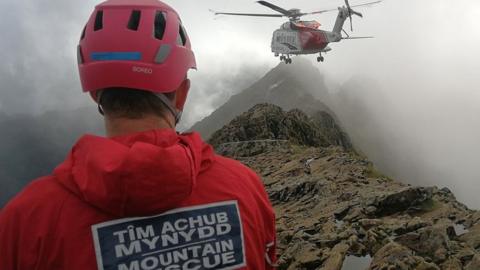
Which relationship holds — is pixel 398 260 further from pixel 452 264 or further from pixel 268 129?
pixel 268 129

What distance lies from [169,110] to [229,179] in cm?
72

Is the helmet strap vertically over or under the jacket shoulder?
over

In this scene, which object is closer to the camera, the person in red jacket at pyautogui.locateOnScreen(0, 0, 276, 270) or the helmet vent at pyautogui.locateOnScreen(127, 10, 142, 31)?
the person in red jacket at pyautogui.locateOnScreen(0, 0, 276, 270)

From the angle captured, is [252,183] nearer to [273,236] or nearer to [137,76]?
[273,236]

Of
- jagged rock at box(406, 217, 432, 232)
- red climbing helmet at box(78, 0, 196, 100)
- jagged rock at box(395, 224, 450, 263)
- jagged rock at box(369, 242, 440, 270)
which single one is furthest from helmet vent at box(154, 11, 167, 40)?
jagged rock at box(406, 217, 432, 232)

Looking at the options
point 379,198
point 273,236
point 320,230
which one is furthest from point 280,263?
point 273,236

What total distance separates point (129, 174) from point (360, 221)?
16895 mm

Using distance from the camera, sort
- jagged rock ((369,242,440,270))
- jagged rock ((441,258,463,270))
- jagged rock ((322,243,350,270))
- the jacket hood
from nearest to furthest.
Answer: the jacket hood < jagged rock ((369,242,440,270)) < jagged rock ((441,258,463,270)) < jagged rock ((322,243,350,270))

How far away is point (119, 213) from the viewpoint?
134 inches

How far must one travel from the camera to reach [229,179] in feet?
12.9

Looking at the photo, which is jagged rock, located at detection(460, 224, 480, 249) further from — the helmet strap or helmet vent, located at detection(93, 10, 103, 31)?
helmet vent, located at detection(93, 10, 103, 31)

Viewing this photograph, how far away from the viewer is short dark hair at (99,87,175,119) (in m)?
3.78

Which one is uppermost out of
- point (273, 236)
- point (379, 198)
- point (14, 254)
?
point (14, 254)

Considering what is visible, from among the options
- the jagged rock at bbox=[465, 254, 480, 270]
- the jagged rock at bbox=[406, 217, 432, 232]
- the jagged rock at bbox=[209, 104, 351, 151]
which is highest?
the jagged rock at bbox=[465, 254, 480, 270]
